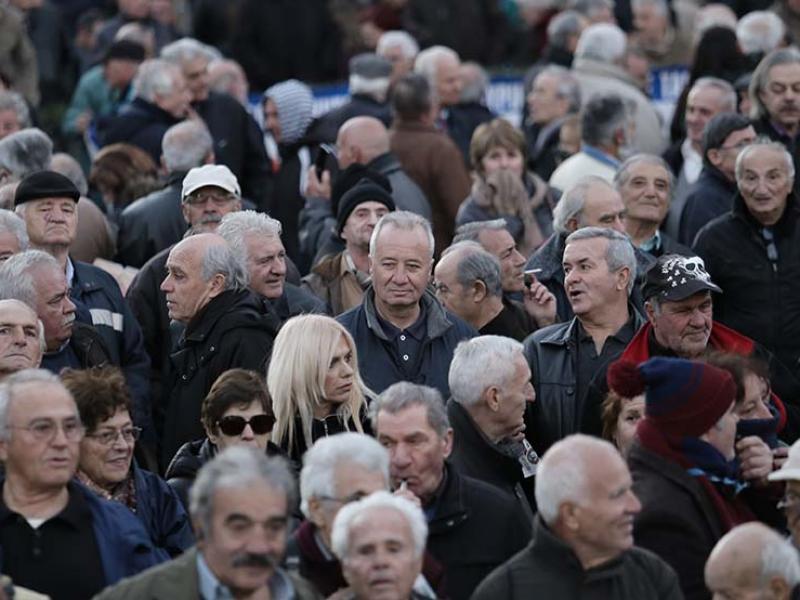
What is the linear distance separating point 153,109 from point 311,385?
23.0 feet

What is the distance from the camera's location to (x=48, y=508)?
9.02m

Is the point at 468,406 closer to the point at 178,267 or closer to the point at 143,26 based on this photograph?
the point at 178,267

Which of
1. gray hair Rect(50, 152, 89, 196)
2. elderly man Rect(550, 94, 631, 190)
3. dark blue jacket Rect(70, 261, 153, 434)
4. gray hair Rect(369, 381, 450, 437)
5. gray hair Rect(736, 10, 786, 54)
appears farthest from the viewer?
gray hair Rect(736, 10, 786, 54)

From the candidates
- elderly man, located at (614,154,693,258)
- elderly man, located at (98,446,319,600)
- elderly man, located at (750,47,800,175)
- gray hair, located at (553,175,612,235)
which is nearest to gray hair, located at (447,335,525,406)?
elderly man, located at (98,446,319,600)

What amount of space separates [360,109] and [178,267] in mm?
6284

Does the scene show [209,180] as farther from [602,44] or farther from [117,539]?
[602,44]

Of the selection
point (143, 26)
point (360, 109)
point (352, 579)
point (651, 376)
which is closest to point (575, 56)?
point (360, 109)

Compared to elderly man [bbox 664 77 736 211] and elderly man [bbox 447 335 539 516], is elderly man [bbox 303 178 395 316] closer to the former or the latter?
elderly man [bbox 447 335 539 516]

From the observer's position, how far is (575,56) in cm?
1936

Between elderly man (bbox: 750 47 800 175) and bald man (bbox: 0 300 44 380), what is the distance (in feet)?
20.9

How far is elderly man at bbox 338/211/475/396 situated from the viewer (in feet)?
38.1

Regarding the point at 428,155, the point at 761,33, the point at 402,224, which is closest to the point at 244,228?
the point at 402,224

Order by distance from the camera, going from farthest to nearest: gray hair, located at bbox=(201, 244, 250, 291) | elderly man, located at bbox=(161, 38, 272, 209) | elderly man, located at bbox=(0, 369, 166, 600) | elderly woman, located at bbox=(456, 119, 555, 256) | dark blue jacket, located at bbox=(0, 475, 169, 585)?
elderly man, located at bbox=(161, 38, 272, 209) → elderly woman, located at bbox=(456, 119, 555, 256) → gray hair, located at bbox=(201, 244, 250, 291) → dark blue jacket, located at bbox=(0, 475, 169, 585) → elderly man, located at bbox=(0, 369, 166, 600)

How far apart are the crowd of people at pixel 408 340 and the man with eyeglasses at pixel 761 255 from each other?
0.02 metres
